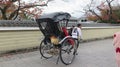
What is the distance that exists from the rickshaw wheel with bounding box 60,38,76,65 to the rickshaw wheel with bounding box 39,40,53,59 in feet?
2.05

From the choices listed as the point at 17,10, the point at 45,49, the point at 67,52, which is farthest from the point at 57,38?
the point at 17,10

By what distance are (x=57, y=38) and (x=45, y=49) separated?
33.8 inches

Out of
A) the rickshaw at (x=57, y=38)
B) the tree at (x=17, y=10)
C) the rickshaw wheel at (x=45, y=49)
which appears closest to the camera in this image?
the rickshaw at (x=57, y=38)

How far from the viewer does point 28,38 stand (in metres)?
12.2

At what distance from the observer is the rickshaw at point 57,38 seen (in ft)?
30.1

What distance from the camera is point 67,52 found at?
938 centimetres

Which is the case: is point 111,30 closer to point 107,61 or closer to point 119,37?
point 107,61

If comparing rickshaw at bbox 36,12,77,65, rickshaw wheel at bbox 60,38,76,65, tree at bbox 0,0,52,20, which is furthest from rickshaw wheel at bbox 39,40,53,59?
tree at bbox 0,0,52,20

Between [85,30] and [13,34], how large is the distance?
25.9 feet

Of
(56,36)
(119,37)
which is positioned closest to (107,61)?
(56,36)

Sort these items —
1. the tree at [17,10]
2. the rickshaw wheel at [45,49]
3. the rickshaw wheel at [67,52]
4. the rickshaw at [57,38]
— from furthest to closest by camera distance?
the tree at [17,10]
the rickshaw wheel at [45,49]
the rickshaw at [57,38]
the rickshaw wheel at [67,52]

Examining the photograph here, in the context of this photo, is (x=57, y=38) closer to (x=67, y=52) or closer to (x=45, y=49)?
(x=67, y=52)

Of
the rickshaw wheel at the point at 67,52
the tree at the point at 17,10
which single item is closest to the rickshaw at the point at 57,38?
the rickshaw wheel at the point at 67,52

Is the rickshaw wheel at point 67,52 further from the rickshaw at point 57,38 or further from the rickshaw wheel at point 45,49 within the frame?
the rickshaw wheel at point 45,49
